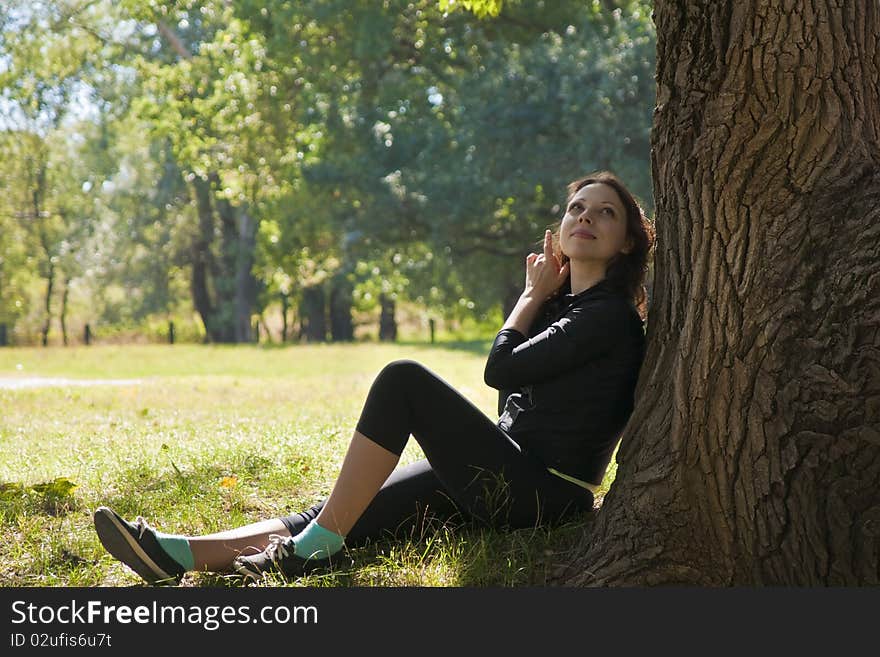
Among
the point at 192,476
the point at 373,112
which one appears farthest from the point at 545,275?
the point at 373,112

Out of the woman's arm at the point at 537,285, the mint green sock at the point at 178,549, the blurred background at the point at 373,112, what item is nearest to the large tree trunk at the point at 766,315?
the woman's arm at the point at 537,285

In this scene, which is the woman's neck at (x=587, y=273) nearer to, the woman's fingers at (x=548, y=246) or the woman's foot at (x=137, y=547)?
the woman's fingers at (x=548, y=246)

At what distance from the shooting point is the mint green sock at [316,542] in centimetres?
398

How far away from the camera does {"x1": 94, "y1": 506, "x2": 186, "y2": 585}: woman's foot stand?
12.4 ft

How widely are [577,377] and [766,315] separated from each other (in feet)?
2.89

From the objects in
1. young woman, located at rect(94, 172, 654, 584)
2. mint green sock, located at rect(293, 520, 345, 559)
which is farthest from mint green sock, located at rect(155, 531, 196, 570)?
mint green sock, located at rect(293, 520, 345, 559)

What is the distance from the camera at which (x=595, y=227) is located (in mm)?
4246

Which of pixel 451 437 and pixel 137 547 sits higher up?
pixel 451 437

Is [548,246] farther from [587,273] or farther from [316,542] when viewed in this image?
[316,542]

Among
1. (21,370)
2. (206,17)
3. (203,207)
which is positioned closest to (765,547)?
(21,370)

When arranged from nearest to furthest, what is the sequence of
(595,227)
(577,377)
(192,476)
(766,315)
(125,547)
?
(766,315) → (125,547) → (577,377) → (595,227) → (192,476)

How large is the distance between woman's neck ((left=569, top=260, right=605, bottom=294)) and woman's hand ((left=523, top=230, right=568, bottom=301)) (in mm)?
140

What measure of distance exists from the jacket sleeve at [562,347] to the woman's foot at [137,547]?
56.5 inches

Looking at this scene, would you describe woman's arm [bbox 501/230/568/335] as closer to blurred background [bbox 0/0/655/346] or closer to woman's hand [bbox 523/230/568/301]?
woman's hand [bbox 523/230/568/301]
